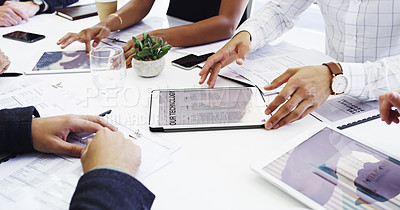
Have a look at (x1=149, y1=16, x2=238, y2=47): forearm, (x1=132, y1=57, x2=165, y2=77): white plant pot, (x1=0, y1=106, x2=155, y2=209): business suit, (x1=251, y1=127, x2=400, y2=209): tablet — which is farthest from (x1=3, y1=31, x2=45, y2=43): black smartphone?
(x1=251, y1=127, x2=400, y2=209): tablet

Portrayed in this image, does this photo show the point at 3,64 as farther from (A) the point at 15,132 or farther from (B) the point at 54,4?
(B) the point at 54,4

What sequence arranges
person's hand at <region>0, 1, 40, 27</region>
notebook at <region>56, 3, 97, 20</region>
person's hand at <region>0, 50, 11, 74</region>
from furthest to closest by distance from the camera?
notebook at <region>56, 3, 97, 20</region> < person's hand at <region>0, 1, 40, 27</region> < person's hand at <region>0, 50, 11, 74</region>

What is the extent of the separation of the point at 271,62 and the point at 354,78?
1.00ft

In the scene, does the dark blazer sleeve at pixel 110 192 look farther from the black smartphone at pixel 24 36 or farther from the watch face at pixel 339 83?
the black smartphone at pixel 24 36

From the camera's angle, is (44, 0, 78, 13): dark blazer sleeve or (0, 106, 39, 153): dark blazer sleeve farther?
(44, 0, 78, 13): dark blazer sleeve

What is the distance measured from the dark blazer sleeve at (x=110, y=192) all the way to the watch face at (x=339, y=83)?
1.91 ft

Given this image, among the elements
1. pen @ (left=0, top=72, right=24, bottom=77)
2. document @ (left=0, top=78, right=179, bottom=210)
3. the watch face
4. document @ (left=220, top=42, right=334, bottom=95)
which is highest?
the watch face

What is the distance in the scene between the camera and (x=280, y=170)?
2.19 ft

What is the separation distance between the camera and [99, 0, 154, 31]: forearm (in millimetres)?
1453

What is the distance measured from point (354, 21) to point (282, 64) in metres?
0.28

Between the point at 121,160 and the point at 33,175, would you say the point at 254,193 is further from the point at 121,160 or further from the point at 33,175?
the point at 33,175

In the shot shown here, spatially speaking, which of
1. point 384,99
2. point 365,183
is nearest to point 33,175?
point 365,183

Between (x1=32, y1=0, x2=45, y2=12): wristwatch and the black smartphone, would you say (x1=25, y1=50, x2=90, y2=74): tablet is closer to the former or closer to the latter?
the black smartphone

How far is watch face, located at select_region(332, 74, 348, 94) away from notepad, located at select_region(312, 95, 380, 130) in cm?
5
